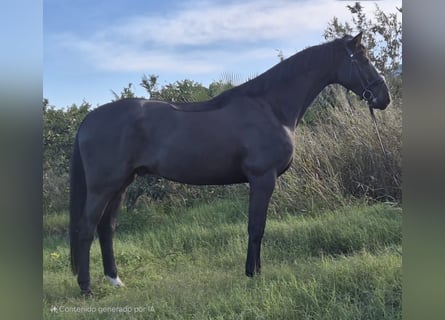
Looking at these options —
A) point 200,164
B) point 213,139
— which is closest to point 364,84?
point 213,139

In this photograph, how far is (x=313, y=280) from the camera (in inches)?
91.2

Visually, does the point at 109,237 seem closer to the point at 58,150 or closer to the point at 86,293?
the point at 86,293

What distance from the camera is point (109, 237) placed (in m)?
2.68

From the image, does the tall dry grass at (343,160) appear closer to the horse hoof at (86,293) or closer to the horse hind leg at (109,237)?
the horse hind leg at (109,237)

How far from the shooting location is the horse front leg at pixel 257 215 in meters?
2.53

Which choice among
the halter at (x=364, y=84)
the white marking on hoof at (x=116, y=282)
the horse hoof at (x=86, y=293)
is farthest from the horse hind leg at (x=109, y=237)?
the halter at (x=364, y=84)

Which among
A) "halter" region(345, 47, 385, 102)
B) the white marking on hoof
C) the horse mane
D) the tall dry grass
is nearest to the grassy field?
the white marking on hoof

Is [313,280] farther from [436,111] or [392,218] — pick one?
[436,111]

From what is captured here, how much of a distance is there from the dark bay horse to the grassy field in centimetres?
14

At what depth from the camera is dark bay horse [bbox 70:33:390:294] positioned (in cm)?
254

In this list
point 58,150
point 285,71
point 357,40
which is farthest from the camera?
point 58,150

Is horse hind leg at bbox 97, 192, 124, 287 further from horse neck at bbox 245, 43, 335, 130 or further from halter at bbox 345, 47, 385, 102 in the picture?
halter at bbox 345, 47, 385, 102

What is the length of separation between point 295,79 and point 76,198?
5.38 ft

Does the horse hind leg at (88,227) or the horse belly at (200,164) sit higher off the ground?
the horse belly at (200,164)
